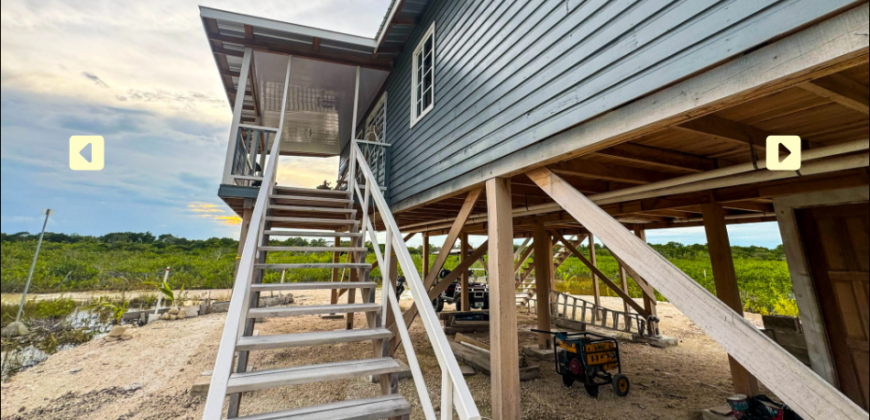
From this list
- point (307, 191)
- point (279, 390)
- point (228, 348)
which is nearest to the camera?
point (228, 348)

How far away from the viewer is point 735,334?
4.19 feet

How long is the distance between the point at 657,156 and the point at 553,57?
1127 mm

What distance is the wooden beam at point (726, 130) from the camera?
1764 mm

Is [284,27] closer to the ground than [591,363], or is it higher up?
higher up

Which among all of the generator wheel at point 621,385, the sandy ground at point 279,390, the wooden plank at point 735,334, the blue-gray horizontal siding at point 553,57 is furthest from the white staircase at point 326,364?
the generator wheel at point 621,385

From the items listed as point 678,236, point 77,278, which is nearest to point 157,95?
point 77,278

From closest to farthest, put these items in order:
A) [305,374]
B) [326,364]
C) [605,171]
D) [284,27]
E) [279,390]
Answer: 1. [305,374]
2. [326,364]
3. [605,171]
4. [279,390]
5. [284,27]

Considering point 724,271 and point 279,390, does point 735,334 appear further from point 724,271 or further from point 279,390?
point 279,390

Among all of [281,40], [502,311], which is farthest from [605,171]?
[281,40]

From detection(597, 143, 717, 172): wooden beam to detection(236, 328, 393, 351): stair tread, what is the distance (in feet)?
7.20

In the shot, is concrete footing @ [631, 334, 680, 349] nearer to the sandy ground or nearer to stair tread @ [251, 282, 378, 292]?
the sandy ground

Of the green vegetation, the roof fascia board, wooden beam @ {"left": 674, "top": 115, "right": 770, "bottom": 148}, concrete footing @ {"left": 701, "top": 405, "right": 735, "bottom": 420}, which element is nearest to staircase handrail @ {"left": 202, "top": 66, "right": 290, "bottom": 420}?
the green vegetation

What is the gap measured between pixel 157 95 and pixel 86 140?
2.39 m

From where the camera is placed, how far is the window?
448cm
